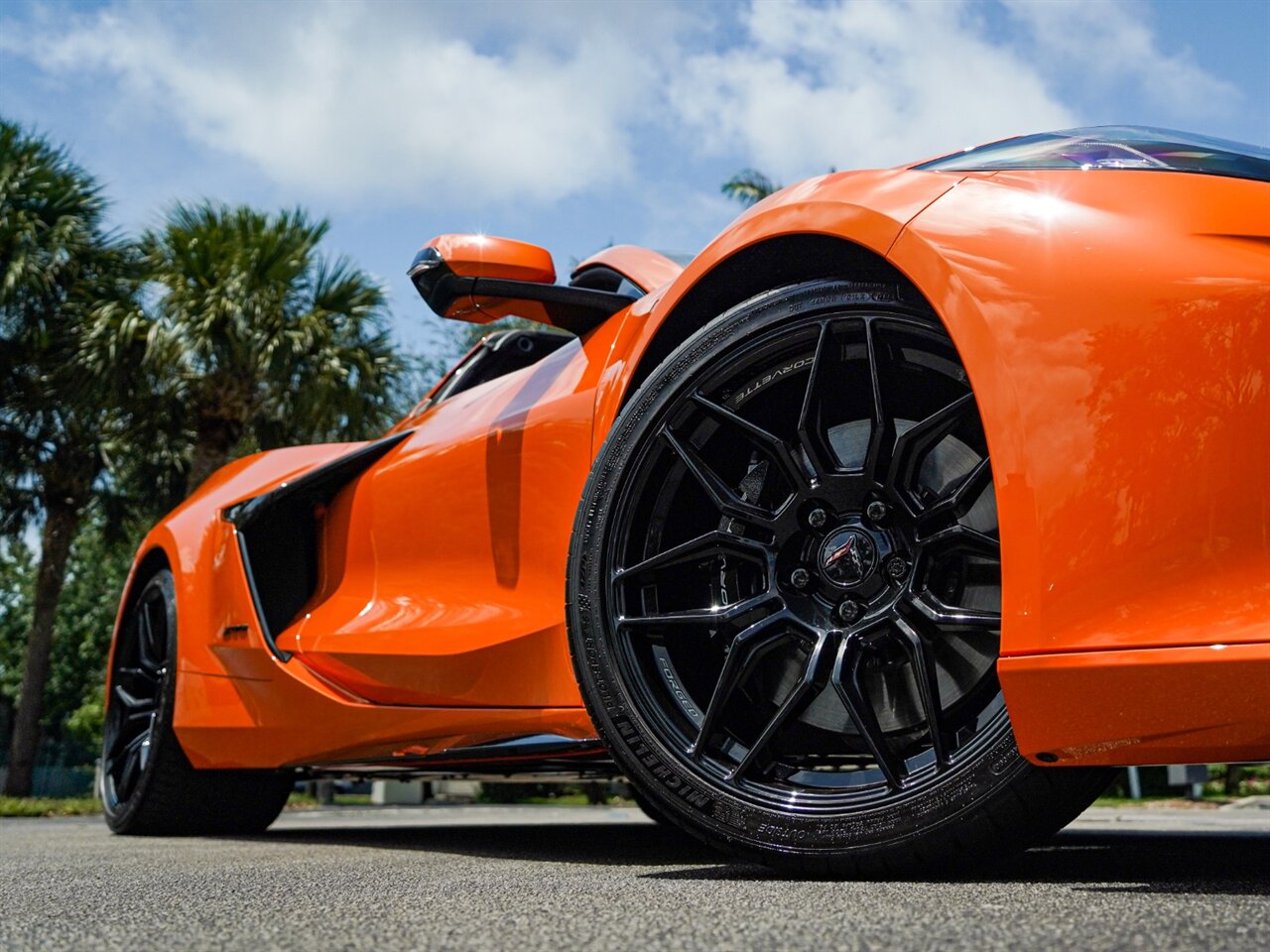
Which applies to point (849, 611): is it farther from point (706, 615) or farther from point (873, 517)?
point (706, 615)

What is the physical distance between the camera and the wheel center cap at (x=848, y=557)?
1.87m

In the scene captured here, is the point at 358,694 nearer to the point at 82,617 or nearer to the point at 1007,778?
the point at 1007,778

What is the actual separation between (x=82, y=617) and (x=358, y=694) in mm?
43489

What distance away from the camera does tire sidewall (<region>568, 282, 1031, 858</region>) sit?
173cm

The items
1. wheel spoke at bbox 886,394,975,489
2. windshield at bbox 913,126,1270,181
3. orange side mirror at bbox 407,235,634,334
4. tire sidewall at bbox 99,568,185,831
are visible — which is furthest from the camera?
tire sidewall at bbox 99,568,185,831

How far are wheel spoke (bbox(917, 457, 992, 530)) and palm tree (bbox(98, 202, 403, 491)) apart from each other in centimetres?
1231

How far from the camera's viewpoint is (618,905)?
153 cm

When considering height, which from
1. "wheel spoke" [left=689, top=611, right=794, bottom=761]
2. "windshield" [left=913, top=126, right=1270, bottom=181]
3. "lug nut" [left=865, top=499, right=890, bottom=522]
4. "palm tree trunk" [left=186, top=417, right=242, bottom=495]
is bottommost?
"wheel spoke" [left=689, top=611, right=794, bottom=761]

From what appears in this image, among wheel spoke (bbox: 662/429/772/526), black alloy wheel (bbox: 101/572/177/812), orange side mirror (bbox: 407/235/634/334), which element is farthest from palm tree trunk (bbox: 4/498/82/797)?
wheel spoke (bbox: 662/429/772/526)

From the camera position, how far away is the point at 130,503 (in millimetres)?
18141

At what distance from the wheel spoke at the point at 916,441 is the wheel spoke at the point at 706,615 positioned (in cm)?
26

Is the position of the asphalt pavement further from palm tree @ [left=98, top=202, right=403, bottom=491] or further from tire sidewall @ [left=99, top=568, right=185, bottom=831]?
palm tree @ [left=98, top=202, right=403, bottom=491]

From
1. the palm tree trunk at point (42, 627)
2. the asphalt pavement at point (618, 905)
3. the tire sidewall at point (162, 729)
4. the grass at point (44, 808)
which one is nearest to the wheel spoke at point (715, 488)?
the asphalt pavement at point (618, 905)

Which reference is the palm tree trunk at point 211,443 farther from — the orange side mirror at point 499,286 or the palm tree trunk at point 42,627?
the orange side mirror at point 499,286
